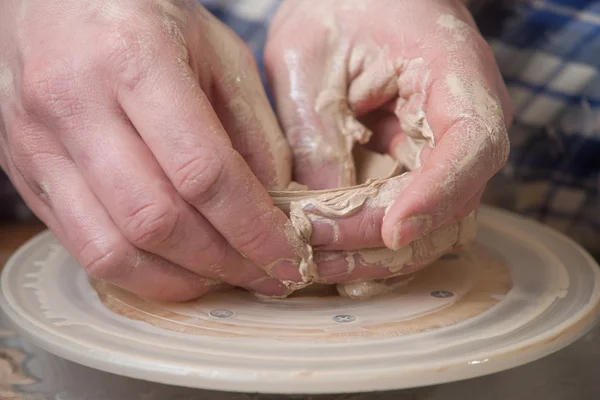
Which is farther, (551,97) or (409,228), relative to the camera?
(551,97)

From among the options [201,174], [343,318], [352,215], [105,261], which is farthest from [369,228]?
[105,261]

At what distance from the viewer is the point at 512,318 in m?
0.91

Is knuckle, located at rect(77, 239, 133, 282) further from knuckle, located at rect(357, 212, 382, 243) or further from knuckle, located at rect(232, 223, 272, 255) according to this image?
knuckle, located at rect(357, 212, 382, 243)

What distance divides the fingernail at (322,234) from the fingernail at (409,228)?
0.11 meters

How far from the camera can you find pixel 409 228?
2.64 feet

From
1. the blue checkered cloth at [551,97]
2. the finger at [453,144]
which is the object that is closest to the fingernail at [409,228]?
the finger at [453,144]

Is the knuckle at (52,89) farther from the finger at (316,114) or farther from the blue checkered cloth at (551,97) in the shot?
the blue checkered cloth at (551,97)

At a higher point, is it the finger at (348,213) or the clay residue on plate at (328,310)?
the finger at (348,213)

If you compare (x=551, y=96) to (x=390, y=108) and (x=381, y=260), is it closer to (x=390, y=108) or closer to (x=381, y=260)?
(x=390, y=108)

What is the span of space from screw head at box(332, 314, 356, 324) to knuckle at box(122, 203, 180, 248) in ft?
0.84

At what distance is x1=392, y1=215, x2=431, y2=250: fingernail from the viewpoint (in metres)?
0.80

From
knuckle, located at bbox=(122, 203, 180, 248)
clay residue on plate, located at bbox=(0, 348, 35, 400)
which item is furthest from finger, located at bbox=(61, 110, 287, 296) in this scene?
clay residue on plate, located at bbox=(0, 348, 35, 400)

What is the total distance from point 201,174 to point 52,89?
25cm

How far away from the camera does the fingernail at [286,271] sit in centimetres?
90
